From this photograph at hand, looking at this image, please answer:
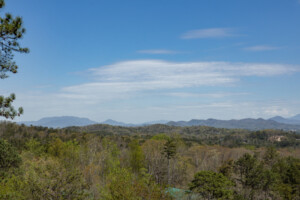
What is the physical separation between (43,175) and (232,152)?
7692 centimetres

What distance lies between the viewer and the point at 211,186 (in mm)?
30719

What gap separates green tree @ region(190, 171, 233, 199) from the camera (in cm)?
3014

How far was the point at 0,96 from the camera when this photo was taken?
42.0ft

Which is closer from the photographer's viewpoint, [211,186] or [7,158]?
[211,186]

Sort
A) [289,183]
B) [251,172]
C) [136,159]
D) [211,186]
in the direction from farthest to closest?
[136,159] → [289,183] → [251,172] → [211,186]

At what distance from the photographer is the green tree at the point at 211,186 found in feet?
98.9

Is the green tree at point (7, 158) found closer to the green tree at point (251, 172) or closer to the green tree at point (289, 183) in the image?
the green tree at point (251, 172)

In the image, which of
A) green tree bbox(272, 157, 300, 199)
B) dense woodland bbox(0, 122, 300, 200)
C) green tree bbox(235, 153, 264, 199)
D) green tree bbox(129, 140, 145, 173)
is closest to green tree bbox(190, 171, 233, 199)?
dense woodland bbox(0, 122, 300, 200)

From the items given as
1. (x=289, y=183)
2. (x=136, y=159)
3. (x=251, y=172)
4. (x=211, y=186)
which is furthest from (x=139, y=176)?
(x=289, y=183)

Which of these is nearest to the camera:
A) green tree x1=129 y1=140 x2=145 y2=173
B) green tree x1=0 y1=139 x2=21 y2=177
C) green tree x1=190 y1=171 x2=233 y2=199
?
green tree x1=190 y1=171 x2=233 y2=199

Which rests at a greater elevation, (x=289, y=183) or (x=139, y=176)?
(x=139, y=176)

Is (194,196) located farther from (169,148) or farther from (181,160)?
(181,160)

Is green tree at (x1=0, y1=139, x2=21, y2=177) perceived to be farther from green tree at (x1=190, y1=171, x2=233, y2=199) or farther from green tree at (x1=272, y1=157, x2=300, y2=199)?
green tree at (x1=272, y1=157, x2=300, y2=199)

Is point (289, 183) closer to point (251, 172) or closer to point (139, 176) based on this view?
point (251, 172)
